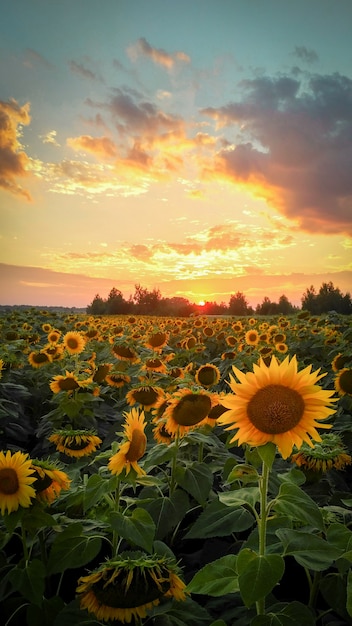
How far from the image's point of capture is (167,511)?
2.69 metres

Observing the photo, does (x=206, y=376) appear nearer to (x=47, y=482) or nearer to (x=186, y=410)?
(x=186, y=410)

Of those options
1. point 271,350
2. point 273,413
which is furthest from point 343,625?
point 271,350

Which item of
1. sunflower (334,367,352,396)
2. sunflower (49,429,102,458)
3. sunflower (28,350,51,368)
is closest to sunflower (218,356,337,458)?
sunflower (49,429,102,458)

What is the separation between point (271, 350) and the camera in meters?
8.66

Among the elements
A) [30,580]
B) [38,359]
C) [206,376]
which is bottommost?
[30,580]

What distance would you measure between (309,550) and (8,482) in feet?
4.43

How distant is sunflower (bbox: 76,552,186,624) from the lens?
5.95ft

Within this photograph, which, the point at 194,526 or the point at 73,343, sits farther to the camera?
the point at 73,343

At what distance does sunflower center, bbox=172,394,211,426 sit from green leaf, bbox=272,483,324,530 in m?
1.04

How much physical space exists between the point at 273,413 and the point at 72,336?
272 inches

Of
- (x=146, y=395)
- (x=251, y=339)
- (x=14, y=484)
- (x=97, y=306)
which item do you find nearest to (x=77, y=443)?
(x=146, y=395)

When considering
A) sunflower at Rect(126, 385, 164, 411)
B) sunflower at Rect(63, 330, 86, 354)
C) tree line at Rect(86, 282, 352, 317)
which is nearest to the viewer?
sunflower at Rect(126, 385, 164, 411)

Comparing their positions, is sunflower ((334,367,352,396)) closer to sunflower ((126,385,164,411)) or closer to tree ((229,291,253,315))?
sunflower ((126,385,164,411))

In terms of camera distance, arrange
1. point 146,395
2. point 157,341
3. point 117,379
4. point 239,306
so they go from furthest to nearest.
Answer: point 239,306 < point 157,341 < point 117,379 < point 146,395
